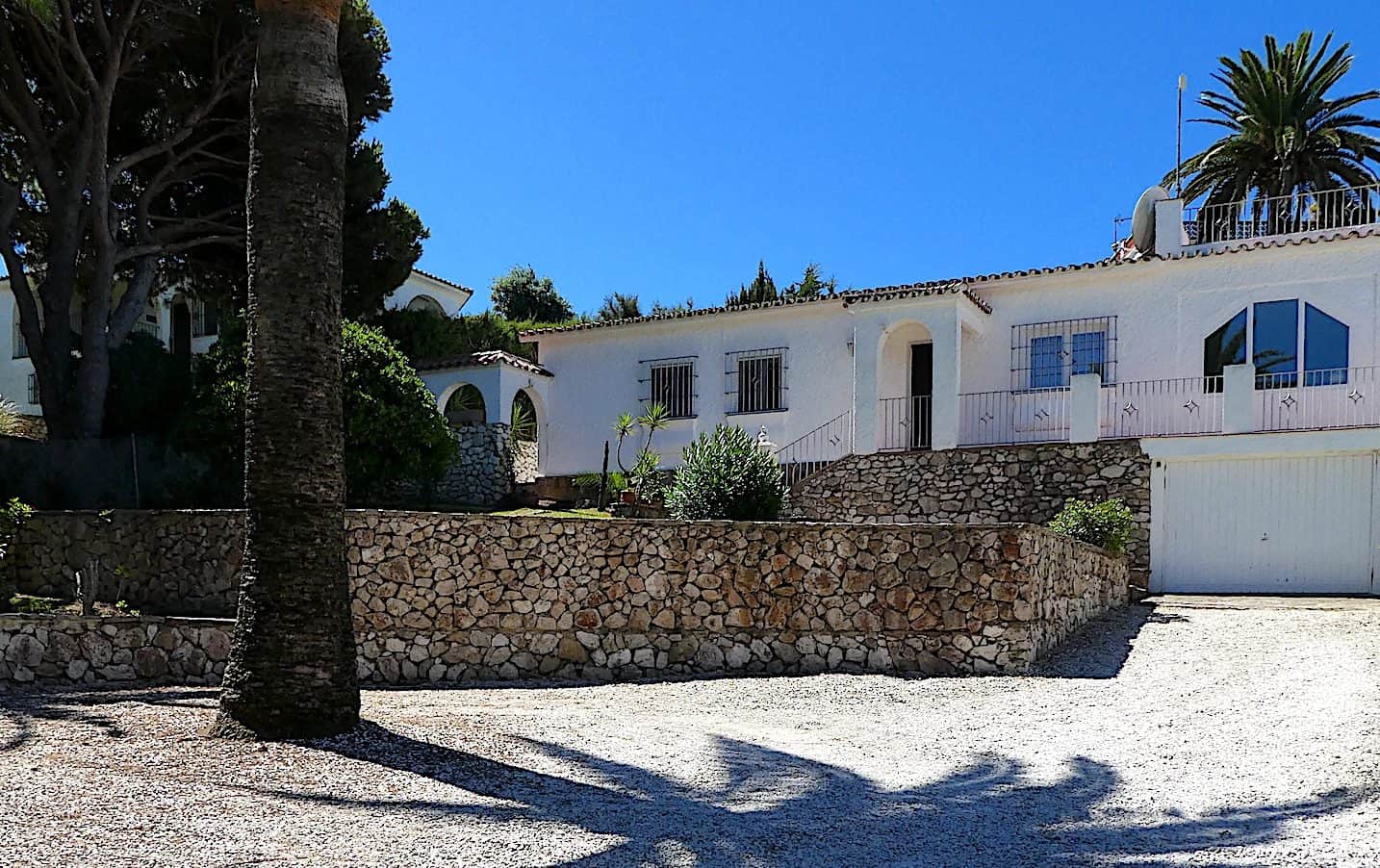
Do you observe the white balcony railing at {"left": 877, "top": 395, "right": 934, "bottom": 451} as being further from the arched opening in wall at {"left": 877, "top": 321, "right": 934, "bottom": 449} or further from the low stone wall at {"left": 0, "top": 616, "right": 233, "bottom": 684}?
the low stone wall at {"left": 0, "top": 616, "right": 233, "bottom": 684}

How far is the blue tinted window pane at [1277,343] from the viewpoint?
1820 cm

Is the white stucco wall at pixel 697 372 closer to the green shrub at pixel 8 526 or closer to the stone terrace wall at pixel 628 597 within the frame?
the stone terrace wall at pixel 628 597

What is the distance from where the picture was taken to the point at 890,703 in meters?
10.2

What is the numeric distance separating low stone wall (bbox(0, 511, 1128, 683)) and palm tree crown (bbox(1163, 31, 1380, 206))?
76.0 ft

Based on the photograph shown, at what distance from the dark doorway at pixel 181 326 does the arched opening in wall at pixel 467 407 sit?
1056cm

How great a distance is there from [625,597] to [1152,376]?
38.3 feet

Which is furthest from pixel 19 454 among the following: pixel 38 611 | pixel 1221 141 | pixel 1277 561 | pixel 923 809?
pixel 1221 141

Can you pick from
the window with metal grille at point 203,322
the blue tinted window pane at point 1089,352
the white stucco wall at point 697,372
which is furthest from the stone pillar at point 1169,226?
the window with metal grille at point 203,322

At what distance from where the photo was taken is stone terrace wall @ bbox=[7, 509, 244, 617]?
12422 millimetres

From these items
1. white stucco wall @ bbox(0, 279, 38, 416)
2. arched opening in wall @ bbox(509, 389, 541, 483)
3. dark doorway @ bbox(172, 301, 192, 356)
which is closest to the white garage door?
arched opening in wall @ bbox(509, 389, 541, 483)

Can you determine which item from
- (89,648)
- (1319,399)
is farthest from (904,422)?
(89,648)

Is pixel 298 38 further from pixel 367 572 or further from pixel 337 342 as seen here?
pixel 367 572

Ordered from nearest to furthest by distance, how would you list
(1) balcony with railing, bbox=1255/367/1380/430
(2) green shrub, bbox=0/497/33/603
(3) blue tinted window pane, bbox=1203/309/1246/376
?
(2) green shrub, bbox=0/497/33/603, (1) balcony with railing, bbox=1255/367/1380/430, (3) blue tinted window pane, bbox=1203/309/1246/376

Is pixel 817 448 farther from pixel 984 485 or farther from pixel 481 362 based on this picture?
pixel 481 362
